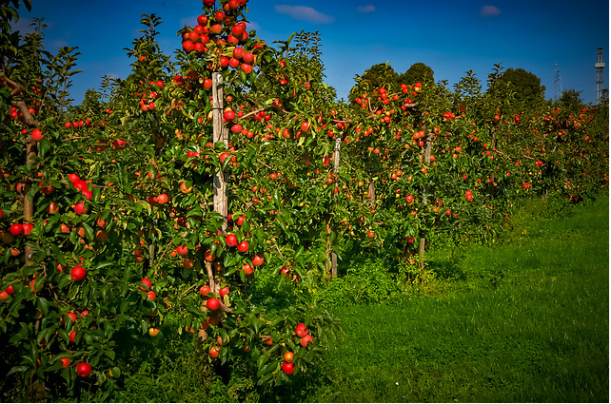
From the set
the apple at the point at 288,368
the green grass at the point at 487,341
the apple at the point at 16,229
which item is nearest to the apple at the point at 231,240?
the apple at the point at 288,368

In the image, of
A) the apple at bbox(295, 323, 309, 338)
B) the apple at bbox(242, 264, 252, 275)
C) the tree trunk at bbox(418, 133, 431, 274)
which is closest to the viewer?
the apple at bbox(295, 323, 309, 338)

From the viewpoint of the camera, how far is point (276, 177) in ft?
20.8

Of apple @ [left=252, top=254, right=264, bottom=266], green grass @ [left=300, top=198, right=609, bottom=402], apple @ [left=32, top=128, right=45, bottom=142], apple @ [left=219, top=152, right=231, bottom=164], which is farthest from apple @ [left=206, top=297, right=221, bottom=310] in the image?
apple @ [left=32, top=128, right=45, bottom=142]

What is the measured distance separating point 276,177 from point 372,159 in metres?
2.03

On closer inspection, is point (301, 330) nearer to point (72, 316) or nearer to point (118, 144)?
point (72, 316)

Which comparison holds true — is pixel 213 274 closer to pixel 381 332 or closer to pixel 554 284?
pixel 381 332

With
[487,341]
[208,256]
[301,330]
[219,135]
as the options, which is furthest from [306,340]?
[487,341]

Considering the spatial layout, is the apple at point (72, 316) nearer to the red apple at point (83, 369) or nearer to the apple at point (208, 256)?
the red apple at point (83, 369)

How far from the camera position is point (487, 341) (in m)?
4.82

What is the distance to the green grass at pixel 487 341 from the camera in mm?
3949

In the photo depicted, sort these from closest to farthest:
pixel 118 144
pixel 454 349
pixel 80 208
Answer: pixel 80 208 < pixel 118 144 < pixel 454 349

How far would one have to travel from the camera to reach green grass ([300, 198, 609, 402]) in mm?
3949

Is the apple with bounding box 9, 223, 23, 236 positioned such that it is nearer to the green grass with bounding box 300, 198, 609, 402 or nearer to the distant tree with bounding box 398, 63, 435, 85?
the green grass with bounding box 300, 198, 609, 402

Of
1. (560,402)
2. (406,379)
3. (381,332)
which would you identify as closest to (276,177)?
(381,332)
